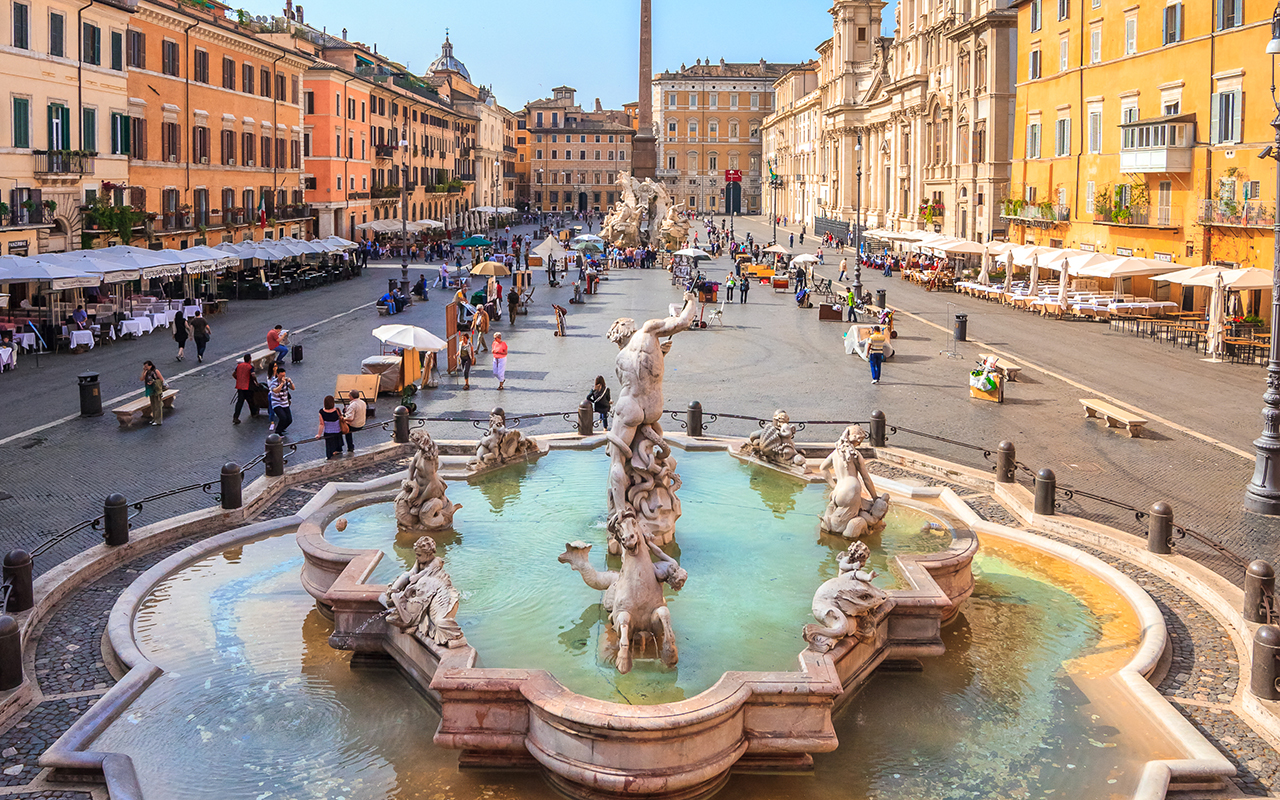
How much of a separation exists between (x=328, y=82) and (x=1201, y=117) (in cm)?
4042

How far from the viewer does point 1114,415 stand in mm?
19047

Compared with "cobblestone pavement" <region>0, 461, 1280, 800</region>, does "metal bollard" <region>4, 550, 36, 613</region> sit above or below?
above

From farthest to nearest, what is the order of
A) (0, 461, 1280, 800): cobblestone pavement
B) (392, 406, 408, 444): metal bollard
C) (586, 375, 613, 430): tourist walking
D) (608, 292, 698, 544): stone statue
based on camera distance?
(586, 375, 613, 430): tourist walking < (392, 406, 408, 444): metal bollard < (608, 292, 698, 544): stone statue < (0, 461, 1280, 800): cobblestone pavement

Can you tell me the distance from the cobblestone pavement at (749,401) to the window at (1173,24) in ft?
28.9

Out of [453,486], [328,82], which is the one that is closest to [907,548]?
[453,486]

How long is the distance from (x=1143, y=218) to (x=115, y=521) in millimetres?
33336

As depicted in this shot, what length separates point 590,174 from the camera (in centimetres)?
13662

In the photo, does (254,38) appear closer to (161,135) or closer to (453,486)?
(161,135)

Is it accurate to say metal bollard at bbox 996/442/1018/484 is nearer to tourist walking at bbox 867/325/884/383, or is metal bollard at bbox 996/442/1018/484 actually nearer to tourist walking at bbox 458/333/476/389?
tourist walking at bbox 867/325/884/383

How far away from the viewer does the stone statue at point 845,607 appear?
8961 millimetres

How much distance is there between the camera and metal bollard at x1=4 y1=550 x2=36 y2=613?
9977mm

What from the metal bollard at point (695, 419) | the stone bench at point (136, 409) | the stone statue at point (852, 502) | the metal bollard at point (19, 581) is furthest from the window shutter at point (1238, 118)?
the metal bollard at point (19, 581)

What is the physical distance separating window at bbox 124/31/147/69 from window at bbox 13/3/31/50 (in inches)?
241

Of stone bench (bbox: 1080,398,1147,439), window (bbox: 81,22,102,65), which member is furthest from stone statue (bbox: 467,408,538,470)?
window (bbox: 81,22,102,65)
